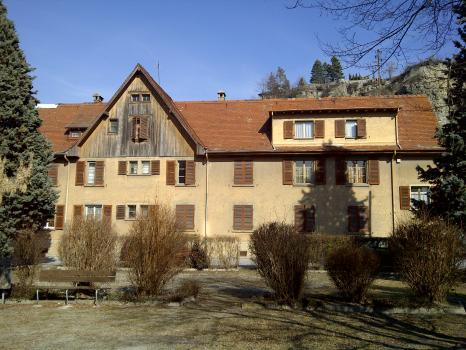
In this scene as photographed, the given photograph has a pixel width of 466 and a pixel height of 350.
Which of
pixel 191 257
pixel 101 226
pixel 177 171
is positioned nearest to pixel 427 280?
pixel 101 226

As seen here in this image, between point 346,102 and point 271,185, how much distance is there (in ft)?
27.1

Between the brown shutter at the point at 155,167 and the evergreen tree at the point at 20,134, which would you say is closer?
the evergreen tree at the point at 20,134

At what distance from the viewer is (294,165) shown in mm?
28656

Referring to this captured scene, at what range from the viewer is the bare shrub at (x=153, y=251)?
11594 millimetres

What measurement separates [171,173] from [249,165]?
5153mm

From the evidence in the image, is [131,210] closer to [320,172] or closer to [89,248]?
[320,172]

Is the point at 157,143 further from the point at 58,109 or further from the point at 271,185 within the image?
the point at 58,109

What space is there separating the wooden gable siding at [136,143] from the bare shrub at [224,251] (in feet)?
33.2

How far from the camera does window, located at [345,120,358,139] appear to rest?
28.6 m

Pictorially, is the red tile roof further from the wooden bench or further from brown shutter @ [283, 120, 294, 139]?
the wooden bench

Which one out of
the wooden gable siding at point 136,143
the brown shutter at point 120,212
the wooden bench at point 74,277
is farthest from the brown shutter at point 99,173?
the wooden bench at point 74,277

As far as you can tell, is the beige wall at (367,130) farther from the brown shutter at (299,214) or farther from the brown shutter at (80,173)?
the brown shutter at (80,173)

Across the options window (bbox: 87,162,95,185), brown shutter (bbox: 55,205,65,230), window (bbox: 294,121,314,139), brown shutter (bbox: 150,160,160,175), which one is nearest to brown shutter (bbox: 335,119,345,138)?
window (bbox: 294,121,314,139)

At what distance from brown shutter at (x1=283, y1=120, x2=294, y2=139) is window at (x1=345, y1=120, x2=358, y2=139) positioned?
11.4ft
